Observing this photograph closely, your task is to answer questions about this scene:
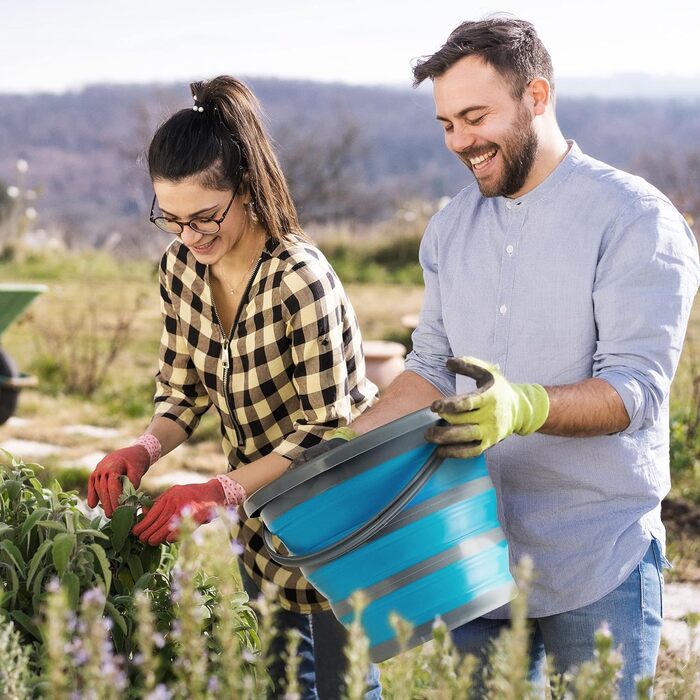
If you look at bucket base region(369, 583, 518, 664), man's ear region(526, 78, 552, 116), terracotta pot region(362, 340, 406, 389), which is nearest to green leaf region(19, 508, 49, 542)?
bucket base region(369, 583, 518, 664)

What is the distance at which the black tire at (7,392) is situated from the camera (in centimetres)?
486

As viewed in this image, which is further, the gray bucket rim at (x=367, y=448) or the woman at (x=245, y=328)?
the woman at (x=245, y=328)

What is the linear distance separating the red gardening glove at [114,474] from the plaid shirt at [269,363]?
0.21m

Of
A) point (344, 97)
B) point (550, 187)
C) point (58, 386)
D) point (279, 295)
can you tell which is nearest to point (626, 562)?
point (550, 187)

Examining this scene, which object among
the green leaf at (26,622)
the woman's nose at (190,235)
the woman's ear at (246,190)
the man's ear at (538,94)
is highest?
the man's ear at (538,94)

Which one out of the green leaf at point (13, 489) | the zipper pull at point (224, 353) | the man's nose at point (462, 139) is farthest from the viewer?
the zipper pull at point (224, 353)

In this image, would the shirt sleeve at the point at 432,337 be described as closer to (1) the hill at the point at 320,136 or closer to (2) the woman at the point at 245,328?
(2) the woman at the point at 245,328

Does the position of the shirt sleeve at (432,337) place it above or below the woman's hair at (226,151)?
below

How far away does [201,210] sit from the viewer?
5.66ft

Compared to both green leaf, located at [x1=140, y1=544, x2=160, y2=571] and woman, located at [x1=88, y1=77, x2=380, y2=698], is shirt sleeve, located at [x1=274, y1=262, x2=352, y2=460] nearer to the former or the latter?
woman, located at [x1=88, y1=77, x2=380, y2=698]

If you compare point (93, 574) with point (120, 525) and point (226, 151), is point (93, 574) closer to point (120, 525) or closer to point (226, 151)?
point (120, 525)

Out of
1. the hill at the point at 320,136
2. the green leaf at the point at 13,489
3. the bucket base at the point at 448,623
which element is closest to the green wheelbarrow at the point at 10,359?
the green leaf at the point at 13,489

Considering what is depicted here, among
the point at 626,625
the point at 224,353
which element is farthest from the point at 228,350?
the point at 626,625

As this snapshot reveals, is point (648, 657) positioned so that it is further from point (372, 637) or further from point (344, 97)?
point (344, 97)
